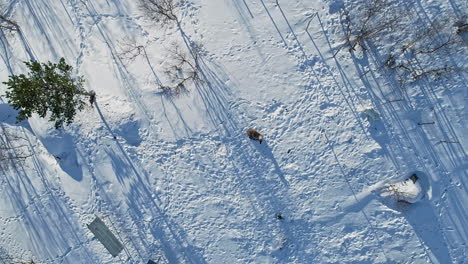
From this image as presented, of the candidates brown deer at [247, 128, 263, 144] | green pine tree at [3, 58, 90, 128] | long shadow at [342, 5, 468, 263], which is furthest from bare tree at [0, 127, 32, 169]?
long shadow at [342, 5, 468, 263]

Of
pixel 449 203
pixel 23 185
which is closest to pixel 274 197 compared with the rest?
pixel 449 203

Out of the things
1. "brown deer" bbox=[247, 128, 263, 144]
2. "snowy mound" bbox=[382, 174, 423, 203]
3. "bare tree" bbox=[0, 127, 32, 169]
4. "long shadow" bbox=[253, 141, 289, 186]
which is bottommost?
"snowy mound" bbox=[382, 174, 423, 203]

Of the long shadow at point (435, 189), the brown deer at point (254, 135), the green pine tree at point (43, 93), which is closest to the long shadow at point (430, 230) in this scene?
the long shadow at point (435, 189)

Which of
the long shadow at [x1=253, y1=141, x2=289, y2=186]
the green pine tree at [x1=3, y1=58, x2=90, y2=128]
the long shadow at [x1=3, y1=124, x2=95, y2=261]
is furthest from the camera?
the long shadow at [x1=3, y1=124, x2=95, y2=261]

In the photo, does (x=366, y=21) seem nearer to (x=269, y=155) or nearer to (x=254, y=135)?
(x=254, y=135)

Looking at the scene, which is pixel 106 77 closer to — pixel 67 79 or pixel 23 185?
pixel 67 79

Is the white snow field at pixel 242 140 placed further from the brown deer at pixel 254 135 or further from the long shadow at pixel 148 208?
the brown deer at pixel 254 135

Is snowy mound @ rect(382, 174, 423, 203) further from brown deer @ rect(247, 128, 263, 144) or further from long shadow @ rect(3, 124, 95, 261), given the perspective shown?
long shadow @ rect(3, 124, 95, 261)
